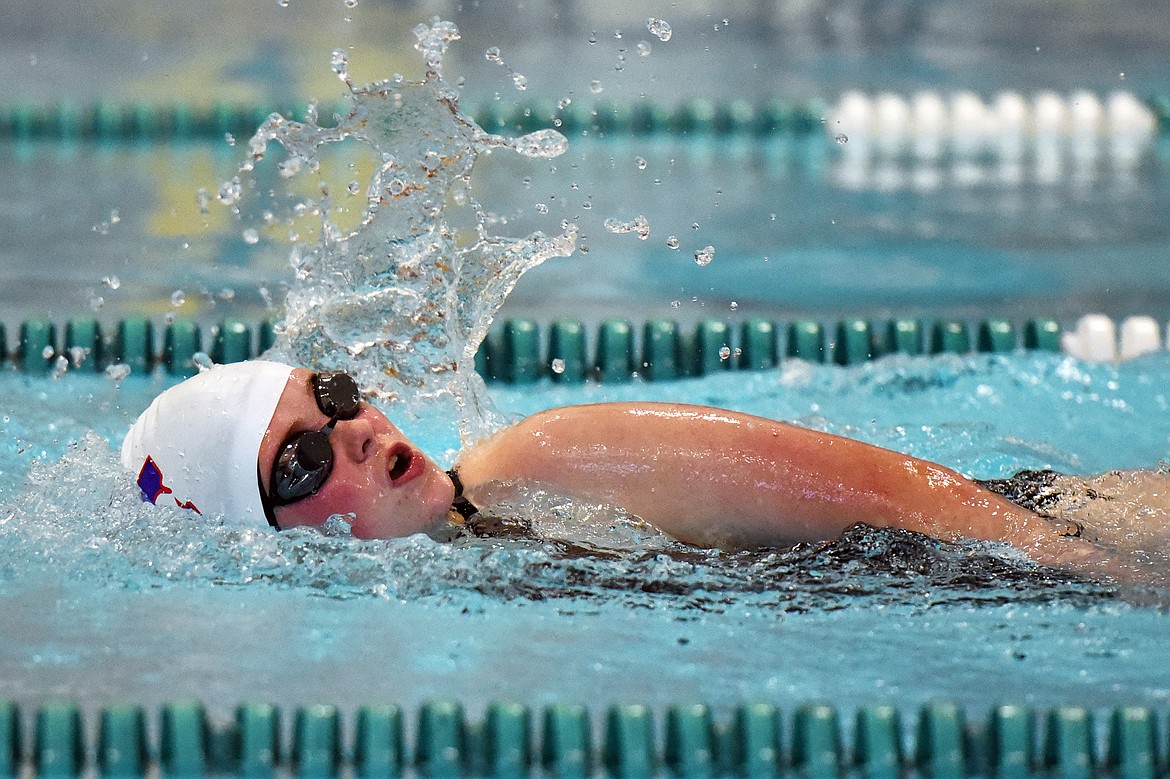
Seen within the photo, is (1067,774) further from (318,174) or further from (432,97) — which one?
(318,174)

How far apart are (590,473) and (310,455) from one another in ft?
1.26

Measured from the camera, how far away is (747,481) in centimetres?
201

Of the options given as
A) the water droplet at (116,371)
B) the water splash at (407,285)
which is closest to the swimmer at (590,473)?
the water splash at (407,285)

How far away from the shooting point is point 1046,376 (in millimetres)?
3379

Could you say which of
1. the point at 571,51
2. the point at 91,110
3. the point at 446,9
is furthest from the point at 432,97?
the point at 446,9

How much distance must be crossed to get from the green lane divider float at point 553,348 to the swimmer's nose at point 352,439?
1395mm

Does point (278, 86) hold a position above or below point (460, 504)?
above

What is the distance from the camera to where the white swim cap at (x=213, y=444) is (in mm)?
2020

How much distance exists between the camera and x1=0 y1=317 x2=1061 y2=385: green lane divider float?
3.43 meters

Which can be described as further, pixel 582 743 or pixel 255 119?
pixel 255 119

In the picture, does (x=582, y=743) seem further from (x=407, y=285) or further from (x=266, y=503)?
(x=407, y=285)

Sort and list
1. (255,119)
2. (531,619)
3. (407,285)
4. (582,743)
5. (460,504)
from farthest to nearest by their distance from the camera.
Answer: (255,119), (407,285), (460,504), (531,619), (582,743)

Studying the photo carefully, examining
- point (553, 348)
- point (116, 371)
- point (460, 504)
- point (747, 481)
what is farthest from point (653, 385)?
point (747, 481)

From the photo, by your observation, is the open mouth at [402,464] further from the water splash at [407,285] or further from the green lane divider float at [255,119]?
the green lane divider float at [255,119]
